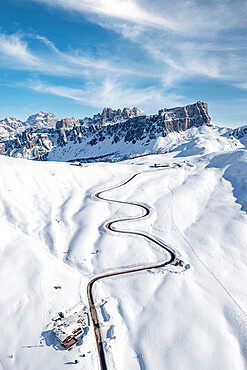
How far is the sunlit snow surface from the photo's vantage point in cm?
1920

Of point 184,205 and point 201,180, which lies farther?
point 201,180

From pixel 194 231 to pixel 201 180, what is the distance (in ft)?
99.0

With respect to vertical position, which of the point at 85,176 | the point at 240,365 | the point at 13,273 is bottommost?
the point at 240,365

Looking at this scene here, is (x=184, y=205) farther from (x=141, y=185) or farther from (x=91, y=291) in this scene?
(x=91, y=291)

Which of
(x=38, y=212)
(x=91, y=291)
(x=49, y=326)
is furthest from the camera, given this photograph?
(x=38, y=212)

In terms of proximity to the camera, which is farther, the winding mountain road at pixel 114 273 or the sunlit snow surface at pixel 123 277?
the winding mountain road at pixel 114 273

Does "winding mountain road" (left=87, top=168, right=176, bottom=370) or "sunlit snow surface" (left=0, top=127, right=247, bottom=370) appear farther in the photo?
"winding mountain road" (left=87, top=168, right=176, bottom=370)

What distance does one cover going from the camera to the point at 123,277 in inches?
1089

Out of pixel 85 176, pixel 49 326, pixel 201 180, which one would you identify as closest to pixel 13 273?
pixel 49 326

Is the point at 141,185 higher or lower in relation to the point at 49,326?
higher

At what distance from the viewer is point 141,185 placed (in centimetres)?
6203

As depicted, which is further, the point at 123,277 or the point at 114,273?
the point at 114,273

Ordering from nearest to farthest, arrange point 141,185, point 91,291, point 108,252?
point 91,291 → point 108,252 → point 141,185

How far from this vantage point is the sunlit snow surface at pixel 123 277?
63.0 feet
